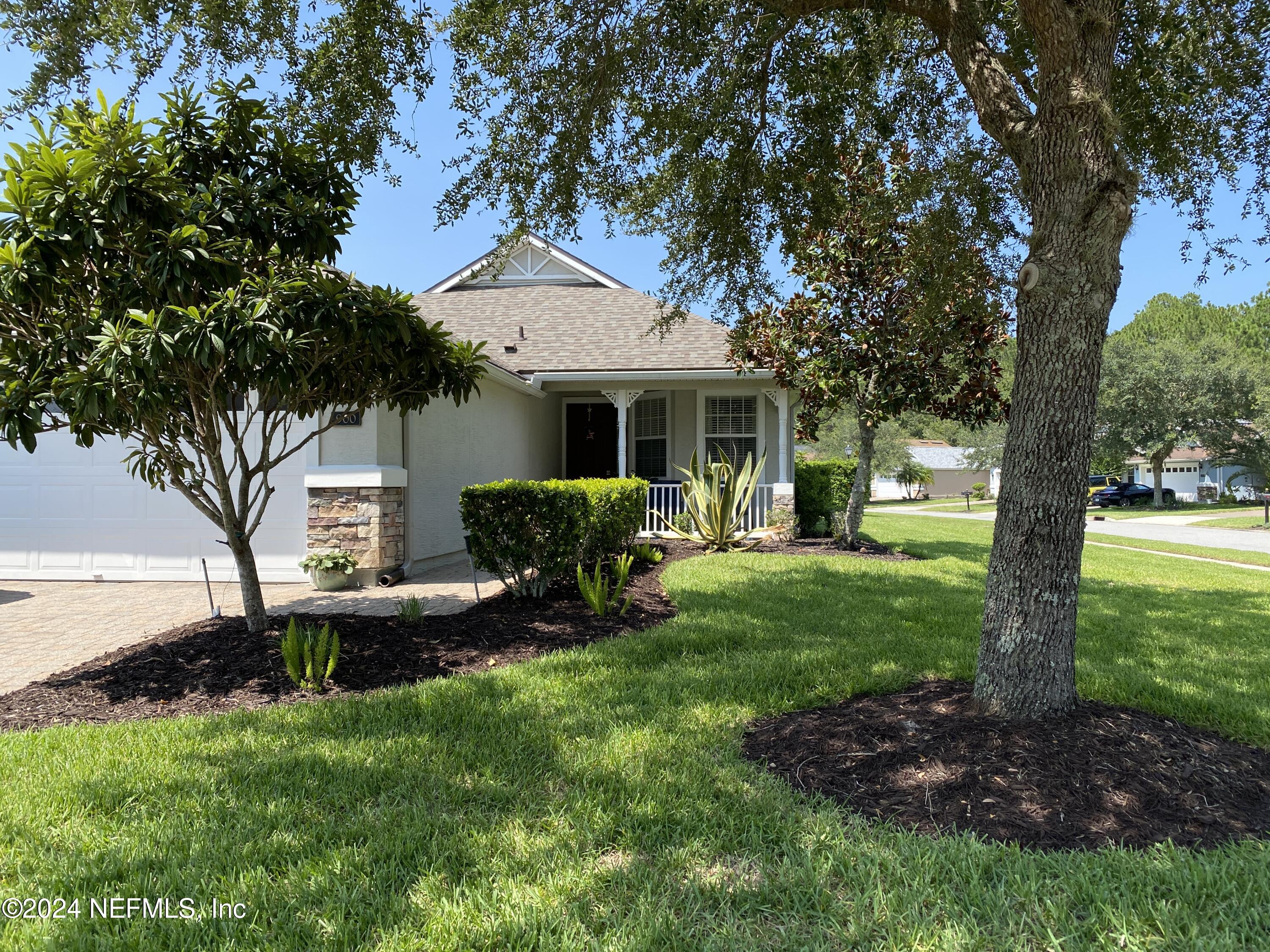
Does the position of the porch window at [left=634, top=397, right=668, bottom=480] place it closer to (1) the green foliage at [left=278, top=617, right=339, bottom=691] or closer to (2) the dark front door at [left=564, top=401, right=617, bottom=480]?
(2) the dark front door at [left=564, top=401, right=617, bottom=480]

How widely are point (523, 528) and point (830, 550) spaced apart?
6064mm

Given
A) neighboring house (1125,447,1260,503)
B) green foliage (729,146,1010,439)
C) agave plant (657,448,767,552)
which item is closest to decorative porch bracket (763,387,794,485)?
green foliage (729,146,1010,439)

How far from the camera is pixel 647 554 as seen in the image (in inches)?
392

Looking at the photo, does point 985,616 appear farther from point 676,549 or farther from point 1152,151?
point 676,549

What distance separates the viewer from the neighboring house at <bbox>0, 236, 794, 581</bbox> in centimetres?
889

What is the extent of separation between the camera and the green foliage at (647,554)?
389 inches

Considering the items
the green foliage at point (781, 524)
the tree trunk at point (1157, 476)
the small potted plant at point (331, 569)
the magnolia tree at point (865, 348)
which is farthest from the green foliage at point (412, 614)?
the tree trunk at point (1157, 476)

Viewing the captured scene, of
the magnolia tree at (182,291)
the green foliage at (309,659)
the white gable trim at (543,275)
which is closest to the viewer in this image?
the magnolia tree at (182,291)

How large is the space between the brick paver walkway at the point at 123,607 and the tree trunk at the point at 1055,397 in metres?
5.10

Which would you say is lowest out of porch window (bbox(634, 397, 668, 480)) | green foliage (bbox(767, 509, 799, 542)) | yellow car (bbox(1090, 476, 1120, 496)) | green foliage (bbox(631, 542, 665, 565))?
green foliage (bbox(631, 542, 665, 565))

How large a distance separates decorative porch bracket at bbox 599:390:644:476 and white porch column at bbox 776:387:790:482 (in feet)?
7.81

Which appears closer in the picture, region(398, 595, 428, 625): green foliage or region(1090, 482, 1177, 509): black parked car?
region(398, 595, 428, 625): green foliage

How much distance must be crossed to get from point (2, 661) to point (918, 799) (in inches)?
256

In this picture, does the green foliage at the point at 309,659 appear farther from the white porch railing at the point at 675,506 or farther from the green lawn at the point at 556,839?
the white porch railing at the point at 675,506
